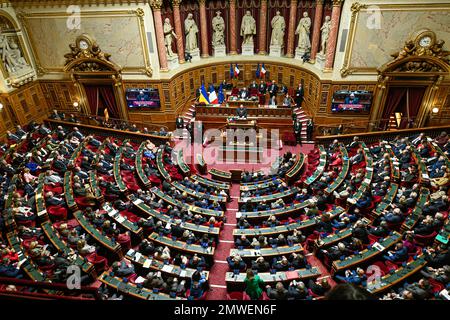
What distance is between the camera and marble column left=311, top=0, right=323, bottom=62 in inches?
757

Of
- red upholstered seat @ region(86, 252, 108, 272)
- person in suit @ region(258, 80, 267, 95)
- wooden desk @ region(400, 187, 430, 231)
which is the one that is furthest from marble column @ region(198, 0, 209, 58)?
wooden desk @ region(400, 187, 430, 231)

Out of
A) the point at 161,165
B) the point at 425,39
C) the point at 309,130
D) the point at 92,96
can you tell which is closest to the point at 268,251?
the point at 161,165

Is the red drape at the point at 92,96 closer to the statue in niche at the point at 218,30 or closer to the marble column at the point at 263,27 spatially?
the statue in niche at the point at 218,30

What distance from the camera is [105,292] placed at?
348 inches

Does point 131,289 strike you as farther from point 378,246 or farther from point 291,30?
point 291,30

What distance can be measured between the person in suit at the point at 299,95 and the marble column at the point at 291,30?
9.21 feet

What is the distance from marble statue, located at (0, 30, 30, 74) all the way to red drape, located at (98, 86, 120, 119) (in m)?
4.99

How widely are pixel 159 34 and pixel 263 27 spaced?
8101 mm

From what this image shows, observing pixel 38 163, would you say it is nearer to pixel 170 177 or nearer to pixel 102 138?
pixel 102 138

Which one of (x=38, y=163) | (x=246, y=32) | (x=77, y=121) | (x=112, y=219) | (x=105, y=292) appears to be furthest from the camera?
(x=246, y=32)

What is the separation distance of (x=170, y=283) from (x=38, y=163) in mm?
10167

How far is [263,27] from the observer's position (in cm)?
2208

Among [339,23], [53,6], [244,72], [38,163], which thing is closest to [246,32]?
[244,72]

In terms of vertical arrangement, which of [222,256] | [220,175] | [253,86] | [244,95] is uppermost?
[253,86]
